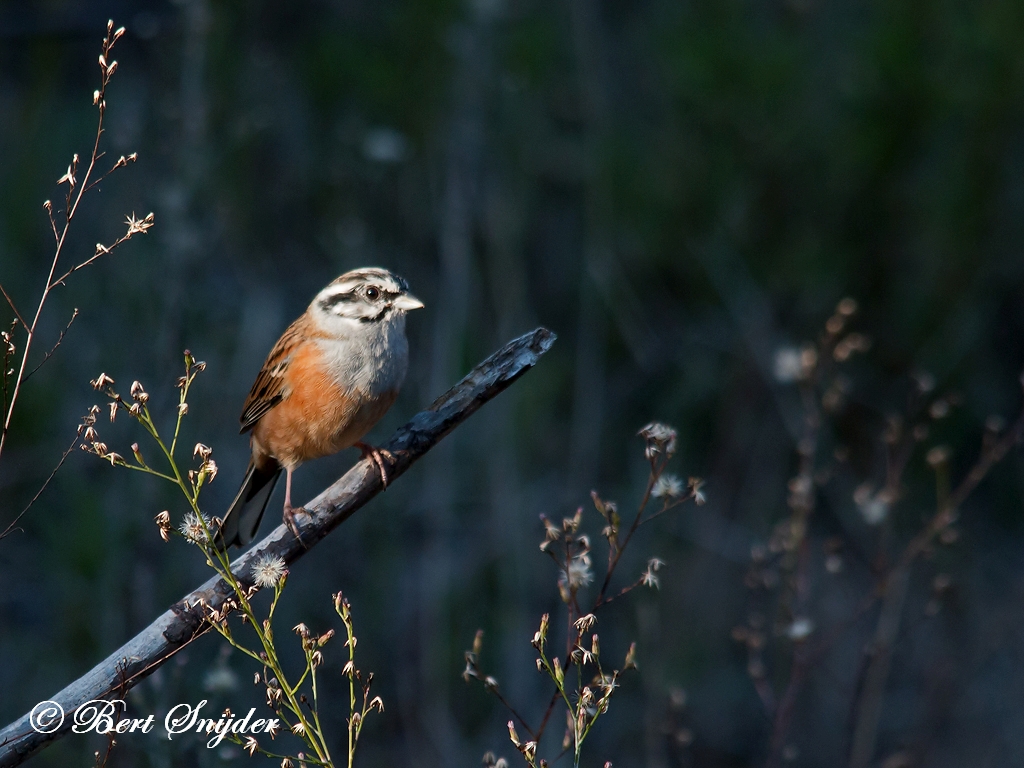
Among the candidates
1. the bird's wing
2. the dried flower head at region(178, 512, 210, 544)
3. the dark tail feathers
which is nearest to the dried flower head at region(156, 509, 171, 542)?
the dried flower head at region(178, 512, 210, 544)

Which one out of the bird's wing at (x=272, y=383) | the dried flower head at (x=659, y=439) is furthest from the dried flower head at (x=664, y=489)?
the bird's wing at (x=272, y=383)

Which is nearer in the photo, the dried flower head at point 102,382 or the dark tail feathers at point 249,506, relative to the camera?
the dried flower head at point 102,382

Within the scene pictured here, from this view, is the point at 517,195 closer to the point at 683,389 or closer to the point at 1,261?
the point at 683,389

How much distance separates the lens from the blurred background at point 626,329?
22.3 ft

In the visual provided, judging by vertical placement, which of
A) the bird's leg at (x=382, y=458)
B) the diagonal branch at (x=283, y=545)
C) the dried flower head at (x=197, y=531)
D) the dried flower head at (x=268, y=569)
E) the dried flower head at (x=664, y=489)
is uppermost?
the dried flower head at (x=197, y=531)

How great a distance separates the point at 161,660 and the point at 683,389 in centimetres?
540

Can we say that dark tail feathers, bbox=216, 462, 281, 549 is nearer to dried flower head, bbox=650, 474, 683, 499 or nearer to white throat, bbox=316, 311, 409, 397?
white throat, bbox=316, 311, 409, 397

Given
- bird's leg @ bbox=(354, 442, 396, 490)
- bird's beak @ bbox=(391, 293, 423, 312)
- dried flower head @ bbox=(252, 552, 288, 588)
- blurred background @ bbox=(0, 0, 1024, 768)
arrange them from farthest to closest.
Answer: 1. blurred background @ bbox=(0, 0, 1024, 768)
2. bird's beak @ bbox=(391, 293, 423, 312)
3. bird's leg @ bbox=(354, 442, 396, 490)
4. dried flower head @ bbox=(252, 552, 288, 588)

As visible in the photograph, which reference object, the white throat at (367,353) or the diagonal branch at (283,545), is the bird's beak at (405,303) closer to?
the white throat at (367,353)

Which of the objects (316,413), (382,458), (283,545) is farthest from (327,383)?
(283,545)

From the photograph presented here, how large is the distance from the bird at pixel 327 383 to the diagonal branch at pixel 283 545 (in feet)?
2.90

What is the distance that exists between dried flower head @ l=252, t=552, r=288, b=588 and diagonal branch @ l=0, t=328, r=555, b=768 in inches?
1.6

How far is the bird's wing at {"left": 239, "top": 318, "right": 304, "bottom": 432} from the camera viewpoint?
4.85m

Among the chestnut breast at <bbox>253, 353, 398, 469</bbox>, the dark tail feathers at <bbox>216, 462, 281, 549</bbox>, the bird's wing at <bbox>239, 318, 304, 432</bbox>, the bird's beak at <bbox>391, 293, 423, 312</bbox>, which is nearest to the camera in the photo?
the chestnut breast at <bbox>253, 353, 398, 469</bbox>
